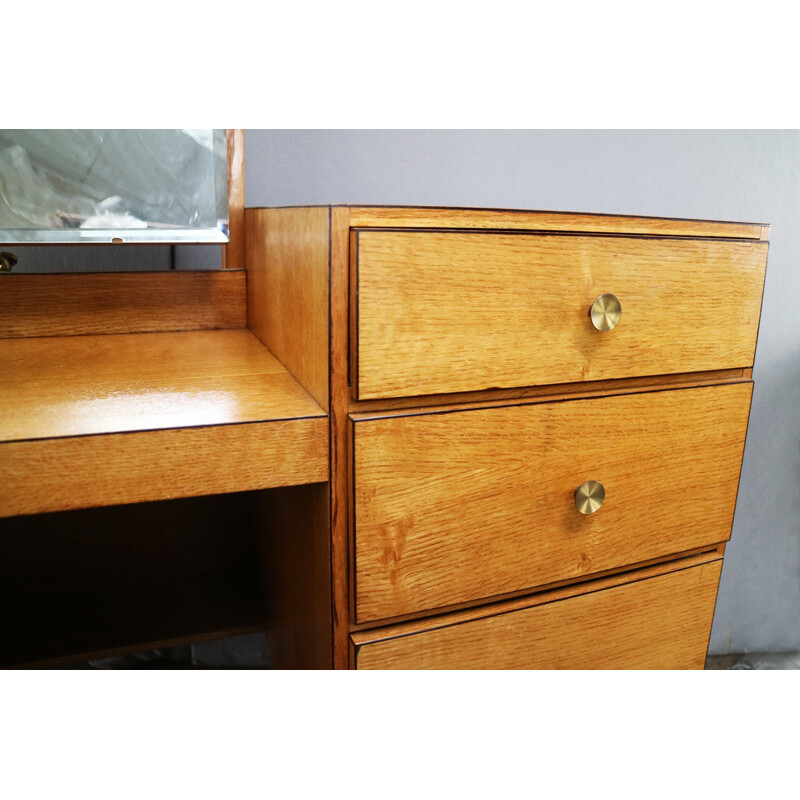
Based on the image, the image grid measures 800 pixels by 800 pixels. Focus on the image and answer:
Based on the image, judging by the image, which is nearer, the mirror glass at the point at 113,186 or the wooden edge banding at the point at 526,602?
the wooden edge banding at the point at 526,602

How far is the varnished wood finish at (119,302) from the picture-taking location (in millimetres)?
825

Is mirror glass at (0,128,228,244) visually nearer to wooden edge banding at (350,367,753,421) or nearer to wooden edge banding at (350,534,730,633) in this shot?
wooden edge banding at (350,367,753,421)

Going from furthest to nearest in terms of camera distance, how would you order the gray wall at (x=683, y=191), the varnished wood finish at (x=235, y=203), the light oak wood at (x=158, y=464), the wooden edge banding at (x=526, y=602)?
the gray wall at (x=683, y=191) < the varnished wood finish at (x=235, y=203) < the wooden edge banding at (x=526, y=602) < the light oak wood at (x=158, y=464)

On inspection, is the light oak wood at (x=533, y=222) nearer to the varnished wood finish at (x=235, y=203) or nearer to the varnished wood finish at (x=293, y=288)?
the varnished wood finish at (x=293, y=288)

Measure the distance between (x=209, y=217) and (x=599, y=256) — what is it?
50cm

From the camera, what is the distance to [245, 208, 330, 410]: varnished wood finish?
23.0 inches

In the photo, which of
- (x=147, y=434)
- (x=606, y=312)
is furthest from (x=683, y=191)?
(x=147, y=434)

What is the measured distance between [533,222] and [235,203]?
1.48 feet

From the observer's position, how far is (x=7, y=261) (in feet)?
2.69

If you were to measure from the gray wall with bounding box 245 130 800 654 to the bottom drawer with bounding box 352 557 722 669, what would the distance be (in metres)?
0.61

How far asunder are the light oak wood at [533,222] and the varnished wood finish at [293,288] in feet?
0.16

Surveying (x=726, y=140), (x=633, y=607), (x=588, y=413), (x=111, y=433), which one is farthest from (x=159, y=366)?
(x=726, y=140)

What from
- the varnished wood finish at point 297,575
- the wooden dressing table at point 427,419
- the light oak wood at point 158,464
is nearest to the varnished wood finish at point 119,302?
the wooden dressing table at point 427,419
